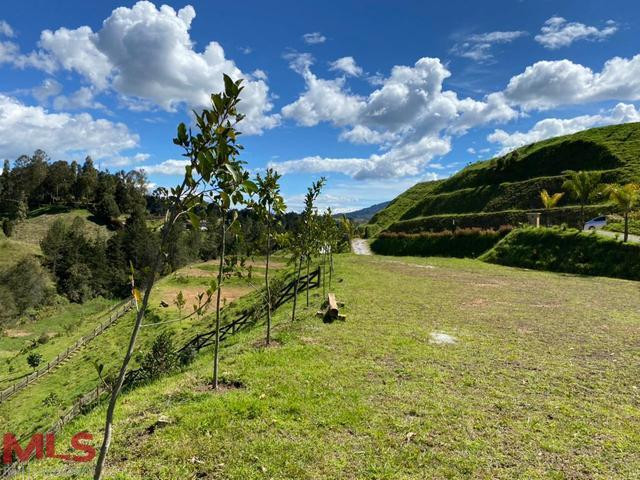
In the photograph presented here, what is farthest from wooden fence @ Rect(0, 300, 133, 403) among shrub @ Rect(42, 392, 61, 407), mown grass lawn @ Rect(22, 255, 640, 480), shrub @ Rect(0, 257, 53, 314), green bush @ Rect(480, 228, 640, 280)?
green bush @ Rect(480, 228, 640, 280)

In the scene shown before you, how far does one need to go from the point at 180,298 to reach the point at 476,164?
9243cm

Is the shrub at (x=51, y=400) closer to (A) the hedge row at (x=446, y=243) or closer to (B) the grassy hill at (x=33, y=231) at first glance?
(A) the hedge row at (x=446, y=243)

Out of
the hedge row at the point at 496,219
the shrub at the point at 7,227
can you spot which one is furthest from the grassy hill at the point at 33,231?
the hedge row at the point at 496,219

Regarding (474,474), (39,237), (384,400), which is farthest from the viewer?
(39,237)

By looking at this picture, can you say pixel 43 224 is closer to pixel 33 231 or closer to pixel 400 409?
pixel 33 231

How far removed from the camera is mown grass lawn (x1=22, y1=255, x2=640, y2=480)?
5.65 m

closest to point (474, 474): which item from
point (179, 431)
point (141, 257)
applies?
point (179, 431)

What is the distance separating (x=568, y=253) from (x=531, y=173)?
4140 centimetres

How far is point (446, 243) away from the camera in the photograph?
4731 centimetres

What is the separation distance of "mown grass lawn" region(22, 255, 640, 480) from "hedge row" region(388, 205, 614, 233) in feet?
113

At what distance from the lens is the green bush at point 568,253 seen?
26000 mm

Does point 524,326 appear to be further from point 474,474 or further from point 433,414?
point 474,474

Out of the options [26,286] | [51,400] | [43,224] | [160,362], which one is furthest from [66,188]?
[160,362]

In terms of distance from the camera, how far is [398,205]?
9000cm
